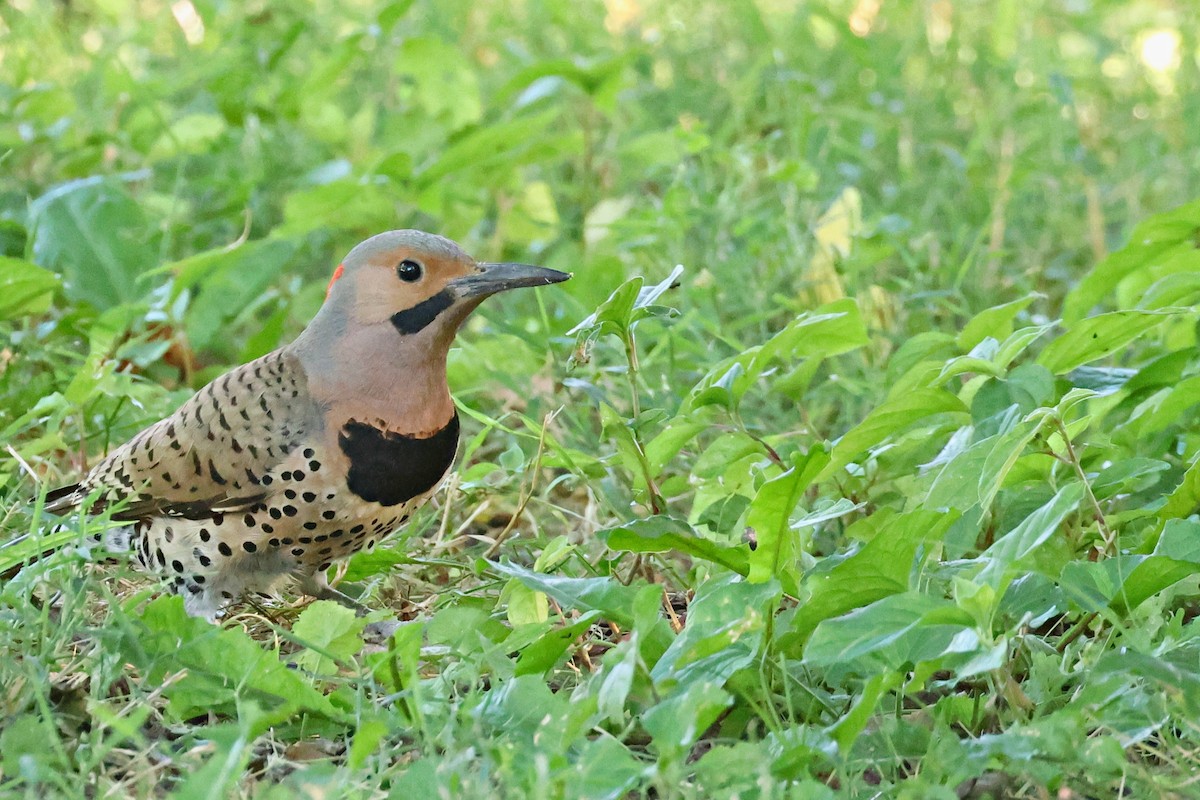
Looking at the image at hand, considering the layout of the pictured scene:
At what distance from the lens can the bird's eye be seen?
→ 10.9 feet

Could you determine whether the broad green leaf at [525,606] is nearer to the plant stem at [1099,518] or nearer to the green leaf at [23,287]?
the plant stem at [1099,518]

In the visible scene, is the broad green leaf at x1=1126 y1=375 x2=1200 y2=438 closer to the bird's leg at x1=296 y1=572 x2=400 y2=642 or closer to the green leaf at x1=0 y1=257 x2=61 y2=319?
the bird's leg at x1=296 y1=572 x2=400 y2=642

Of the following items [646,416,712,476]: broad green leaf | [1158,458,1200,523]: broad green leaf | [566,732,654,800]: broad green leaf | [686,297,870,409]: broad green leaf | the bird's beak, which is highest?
the bird's beak

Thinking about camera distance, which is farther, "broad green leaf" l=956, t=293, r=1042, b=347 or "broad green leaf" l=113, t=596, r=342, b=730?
"broad green leaf" l=956, t=293, r=1042, b=347

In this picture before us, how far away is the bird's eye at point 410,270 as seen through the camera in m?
3.33

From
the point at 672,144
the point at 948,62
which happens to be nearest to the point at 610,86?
the point at 672,144

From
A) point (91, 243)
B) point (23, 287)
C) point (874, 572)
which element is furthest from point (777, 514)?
point (91, 243)

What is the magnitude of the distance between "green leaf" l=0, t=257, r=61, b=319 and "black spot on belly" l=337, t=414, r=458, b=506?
4.72ft

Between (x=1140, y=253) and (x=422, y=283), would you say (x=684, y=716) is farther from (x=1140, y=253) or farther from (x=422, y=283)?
(x=1140, y=253)

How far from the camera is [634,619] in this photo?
2.61 m

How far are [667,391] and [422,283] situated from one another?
3.42ft

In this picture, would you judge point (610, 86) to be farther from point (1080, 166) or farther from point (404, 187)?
point (1080, 166)

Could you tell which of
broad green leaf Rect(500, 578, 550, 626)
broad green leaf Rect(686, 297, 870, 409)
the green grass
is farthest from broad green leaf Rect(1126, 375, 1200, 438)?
broad green leaf Rect(500, 578, 550, 626)

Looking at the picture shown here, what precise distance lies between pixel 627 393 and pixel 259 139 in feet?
8.35
